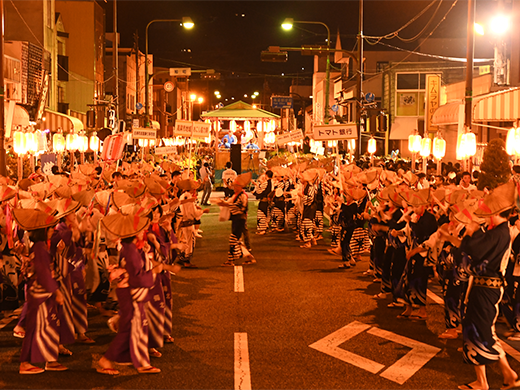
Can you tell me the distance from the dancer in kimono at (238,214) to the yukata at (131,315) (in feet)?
20.3

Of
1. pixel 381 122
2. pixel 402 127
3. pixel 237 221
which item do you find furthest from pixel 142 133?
pixel 402 127

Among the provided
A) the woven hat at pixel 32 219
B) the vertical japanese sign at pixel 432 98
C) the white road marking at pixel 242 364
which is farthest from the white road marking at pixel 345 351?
the vertical japanese sign at pixel 432 98

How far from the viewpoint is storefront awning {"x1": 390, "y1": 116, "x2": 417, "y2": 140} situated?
4281cm

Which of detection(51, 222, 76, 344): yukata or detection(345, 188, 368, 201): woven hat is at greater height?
detection(345, 188, 368, 201): woven hat

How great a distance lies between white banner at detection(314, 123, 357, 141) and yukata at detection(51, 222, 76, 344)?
463 inches

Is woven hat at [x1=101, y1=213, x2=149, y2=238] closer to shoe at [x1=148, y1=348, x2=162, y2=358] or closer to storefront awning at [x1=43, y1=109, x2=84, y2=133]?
shoe at [x1=148, y1=348, x2=162, y2=358]

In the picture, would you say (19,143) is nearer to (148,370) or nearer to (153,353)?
(153,353)

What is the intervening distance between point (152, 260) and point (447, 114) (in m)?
21.6

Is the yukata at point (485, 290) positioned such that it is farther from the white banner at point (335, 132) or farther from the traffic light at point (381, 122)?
the traffic light at point (381, 122)

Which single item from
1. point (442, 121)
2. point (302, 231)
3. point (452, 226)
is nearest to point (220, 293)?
point (452, 226)

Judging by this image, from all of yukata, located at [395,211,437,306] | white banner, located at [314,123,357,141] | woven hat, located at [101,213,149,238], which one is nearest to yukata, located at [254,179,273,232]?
white banner, located at [314,123,357,141]

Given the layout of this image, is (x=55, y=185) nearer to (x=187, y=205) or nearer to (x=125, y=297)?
(x=187, y=205)

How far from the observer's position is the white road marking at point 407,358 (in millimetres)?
6402

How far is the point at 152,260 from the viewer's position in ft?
21.7
